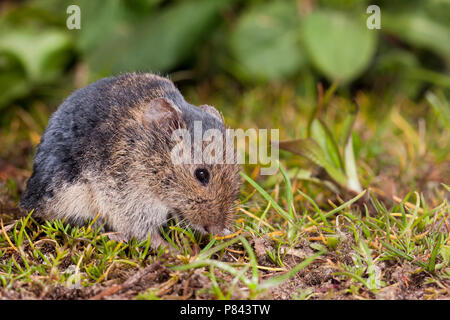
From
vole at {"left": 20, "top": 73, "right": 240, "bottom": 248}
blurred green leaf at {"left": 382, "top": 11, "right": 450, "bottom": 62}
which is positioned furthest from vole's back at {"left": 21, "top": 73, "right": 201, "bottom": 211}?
blurred green leaf at {"left": 382, "top": 11, "right": 450, "bottom": 62}

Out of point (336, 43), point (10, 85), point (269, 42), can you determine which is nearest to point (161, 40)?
point (269, 42)

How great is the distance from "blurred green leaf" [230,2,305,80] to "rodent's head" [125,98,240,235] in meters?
3.26

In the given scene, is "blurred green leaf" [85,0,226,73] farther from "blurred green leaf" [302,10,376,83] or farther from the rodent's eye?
the rodent's eye

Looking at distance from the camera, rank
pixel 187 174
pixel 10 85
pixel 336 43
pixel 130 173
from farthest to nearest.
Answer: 1. pixel 10 85
2. pixel 336 43
3. pixel 130 173
4. pixel 187 174

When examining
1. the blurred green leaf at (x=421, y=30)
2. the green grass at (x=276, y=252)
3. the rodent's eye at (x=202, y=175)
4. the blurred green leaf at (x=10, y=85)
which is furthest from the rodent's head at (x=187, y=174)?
the blurred green leaf at (x=421, y=30)

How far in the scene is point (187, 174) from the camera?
3.68 m

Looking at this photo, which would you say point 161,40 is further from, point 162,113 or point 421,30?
point 162,113

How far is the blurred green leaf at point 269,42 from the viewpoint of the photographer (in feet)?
22.9

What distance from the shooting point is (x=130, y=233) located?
12.5 ft

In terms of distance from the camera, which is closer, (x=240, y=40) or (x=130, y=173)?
(x=130, y=173)

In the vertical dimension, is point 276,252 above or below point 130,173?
below

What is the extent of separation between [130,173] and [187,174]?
1.41ft
